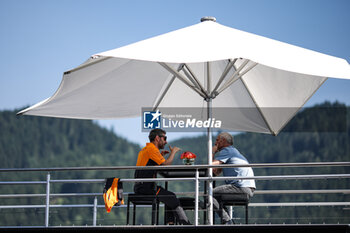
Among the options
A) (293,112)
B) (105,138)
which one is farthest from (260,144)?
(293,112)

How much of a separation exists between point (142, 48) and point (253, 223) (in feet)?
7.82

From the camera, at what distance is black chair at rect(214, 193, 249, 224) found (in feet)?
26.7

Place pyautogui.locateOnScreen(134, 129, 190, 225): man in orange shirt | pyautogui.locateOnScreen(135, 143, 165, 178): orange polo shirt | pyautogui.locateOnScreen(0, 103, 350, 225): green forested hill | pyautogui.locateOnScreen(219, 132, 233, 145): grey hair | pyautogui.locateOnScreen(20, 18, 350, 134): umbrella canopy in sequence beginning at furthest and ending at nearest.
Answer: pyautogui.locateOnScreen(0, 103, 350, 225): green forested hill → pyautogui.locateOnScreen(219, 132, 233, 145): grey hair → pyautogui.locateOnScreen(135, 143, 165, 178): orange polo shirt → pyautogui.locateOnScreen(134, 129, 190, 225): man in orange shirt → pyautogui.locateOnScreen(20, 18, 350, 134): umbrella canopy

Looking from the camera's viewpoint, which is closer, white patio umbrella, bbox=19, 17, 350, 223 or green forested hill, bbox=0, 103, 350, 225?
white patio umbrella, bbox=19, 17, 350, 223

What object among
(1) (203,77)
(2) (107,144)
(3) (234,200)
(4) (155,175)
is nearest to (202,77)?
(1) (203,77)

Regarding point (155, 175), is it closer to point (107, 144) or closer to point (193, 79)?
point (193, 79)

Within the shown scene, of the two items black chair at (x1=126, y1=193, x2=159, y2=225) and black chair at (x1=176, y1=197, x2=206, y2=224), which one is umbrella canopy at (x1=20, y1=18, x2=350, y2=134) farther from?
black chair at (x1=126, y1=193, x2=159, y2=225)

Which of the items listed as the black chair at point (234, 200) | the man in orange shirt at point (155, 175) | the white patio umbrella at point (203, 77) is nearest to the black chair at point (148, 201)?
the man in orange shirt at point (155, 175)

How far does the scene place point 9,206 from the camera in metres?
9.09

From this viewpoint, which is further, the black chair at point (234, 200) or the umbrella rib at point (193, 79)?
the umbrella rib at point (193, 79)

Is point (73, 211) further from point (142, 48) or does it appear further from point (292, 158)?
point (292, 158)

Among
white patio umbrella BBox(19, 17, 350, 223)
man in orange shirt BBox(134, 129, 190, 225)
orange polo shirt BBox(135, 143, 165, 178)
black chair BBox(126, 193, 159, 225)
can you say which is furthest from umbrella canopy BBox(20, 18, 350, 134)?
black chair BBox(126, 193, 159, 225)

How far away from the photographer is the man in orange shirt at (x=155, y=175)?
8133 millimetres

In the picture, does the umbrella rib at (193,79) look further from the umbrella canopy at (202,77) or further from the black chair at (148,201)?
the black chair at (148,201)
